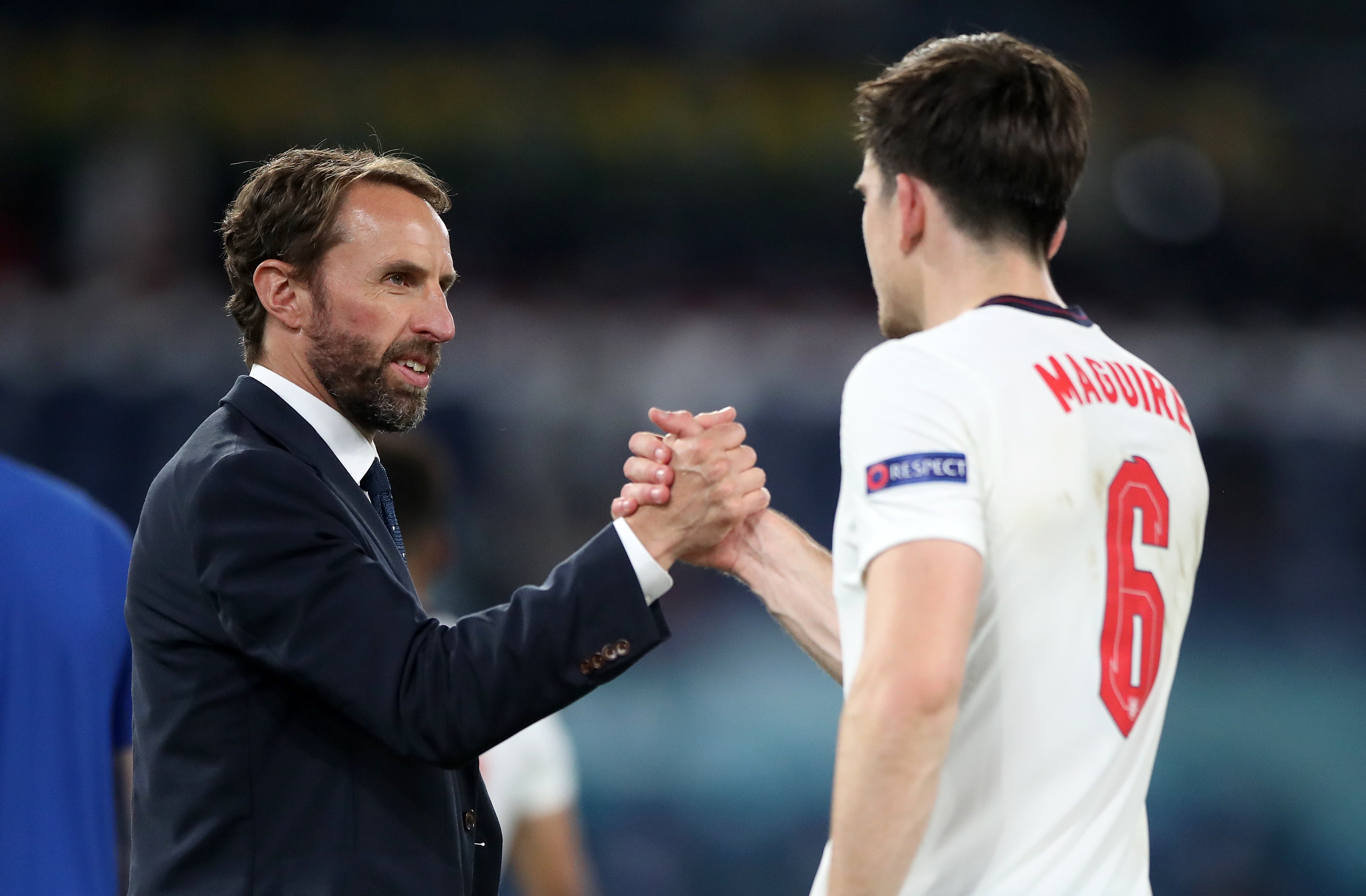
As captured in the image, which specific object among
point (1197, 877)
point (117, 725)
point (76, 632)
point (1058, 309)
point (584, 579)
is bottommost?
point (1197, 877)

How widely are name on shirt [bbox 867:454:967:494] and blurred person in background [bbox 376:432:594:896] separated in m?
2.99

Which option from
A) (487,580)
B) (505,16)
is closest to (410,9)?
(505,16)

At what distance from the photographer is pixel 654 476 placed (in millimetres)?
2881

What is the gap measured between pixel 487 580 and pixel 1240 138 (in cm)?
889

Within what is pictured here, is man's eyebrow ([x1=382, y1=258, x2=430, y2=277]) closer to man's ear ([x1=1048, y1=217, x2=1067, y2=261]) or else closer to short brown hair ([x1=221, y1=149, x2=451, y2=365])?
short brown hair ([x1=221, y1=149, x2=451, y2=365])

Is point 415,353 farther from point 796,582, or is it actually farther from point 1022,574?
point 1022,574

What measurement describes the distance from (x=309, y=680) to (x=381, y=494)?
587 millimetres

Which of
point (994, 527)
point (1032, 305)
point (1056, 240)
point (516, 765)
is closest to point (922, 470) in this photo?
point (994, 527)

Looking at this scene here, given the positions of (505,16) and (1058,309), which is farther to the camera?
(505,16)

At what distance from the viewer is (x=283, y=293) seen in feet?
9.59

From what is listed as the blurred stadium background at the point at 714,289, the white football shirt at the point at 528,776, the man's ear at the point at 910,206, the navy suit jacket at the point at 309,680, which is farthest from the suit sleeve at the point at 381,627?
the blurred stadium background at the point at 714,289

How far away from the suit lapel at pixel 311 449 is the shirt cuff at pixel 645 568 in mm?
445

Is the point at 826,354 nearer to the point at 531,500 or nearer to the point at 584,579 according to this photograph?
the point at 531,500

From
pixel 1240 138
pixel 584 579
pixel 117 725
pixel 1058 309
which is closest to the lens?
pixel 1058 309
